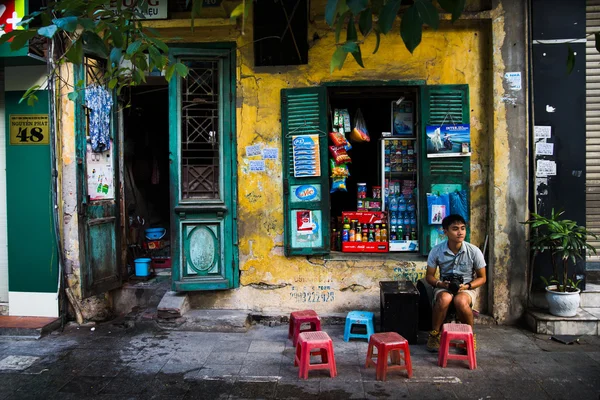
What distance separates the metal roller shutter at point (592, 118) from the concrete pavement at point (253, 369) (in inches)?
69.6

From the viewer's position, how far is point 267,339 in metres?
5.75

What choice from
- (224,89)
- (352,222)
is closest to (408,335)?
(352,222)

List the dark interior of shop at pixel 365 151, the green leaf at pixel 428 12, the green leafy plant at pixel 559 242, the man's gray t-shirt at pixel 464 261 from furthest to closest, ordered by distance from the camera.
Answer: the dark interior of shop at pixel 365 151, the green leafy plant at pixel 559 242, the man's gray t-shirt at pixel 464 261, the green leaf at pixel 428 12

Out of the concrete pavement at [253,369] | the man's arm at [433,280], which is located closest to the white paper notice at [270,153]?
the concrete pavement at [253,369]

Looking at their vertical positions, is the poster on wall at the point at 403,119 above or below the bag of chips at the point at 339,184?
above

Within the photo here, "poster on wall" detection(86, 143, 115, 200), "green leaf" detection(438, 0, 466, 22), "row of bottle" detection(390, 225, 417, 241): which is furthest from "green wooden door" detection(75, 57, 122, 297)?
"green leaf" detection(438, 0, 466, 22)

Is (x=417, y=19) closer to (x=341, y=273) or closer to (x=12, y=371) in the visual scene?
(x=341, y=273)

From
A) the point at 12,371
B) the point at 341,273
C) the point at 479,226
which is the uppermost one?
the point at 479,226

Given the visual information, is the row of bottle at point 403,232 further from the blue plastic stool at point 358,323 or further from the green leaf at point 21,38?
the green leaf at point 21,38

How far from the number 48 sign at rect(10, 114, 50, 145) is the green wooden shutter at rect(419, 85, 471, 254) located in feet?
15.0

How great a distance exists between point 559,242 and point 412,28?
408cm

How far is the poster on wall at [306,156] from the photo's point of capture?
617cm

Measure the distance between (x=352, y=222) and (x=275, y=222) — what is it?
99cm

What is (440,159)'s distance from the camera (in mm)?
6156
